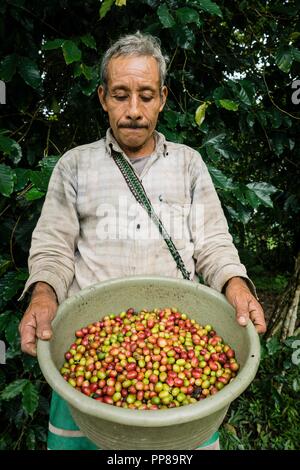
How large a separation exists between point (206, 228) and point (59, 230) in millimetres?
673

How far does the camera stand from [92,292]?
1.67 m

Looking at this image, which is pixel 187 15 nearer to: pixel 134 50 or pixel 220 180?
pixel 134 50

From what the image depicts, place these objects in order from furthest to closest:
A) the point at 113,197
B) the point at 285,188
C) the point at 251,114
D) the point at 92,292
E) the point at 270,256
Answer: the point at 270,256 < the point at 285,188 < the point at 251,114 < the point at 113,197 < the point at 92,292

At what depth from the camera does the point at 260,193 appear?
2.19m

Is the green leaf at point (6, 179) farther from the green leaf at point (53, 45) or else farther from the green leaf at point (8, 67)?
the green leaf at point (53, 45)

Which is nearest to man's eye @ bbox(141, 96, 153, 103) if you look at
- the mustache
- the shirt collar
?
the mustache

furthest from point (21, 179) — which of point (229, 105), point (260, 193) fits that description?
point (260, 193)

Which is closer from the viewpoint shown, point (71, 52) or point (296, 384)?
point (71, 52)

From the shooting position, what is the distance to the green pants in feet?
5.45

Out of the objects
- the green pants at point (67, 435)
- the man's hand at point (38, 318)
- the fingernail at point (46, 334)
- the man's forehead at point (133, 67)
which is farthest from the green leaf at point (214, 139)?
the green pants at point (67, 435)

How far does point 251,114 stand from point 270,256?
310cm

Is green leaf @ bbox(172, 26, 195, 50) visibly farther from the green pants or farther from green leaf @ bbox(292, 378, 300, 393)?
green leaf @ bbox(292, 378, 300, 393)
